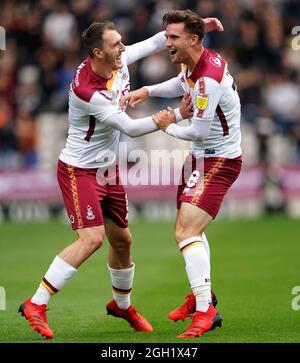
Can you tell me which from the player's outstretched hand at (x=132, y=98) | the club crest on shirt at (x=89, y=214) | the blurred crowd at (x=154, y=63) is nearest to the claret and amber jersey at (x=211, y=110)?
the player's outstretched hand at (x=132, y=98)

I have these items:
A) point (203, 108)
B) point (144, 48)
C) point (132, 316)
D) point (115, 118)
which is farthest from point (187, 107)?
point (132, 316)

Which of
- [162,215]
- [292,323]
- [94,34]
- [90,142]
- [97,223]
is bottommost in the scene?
[162,215]

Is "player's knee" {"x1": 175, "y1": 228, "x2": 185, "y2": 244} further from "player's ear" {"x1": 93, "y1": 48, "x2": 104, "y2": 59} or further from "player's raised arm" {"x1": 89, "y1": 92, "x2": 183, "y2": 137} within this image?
"player's ear" {"x1": 93, "y1": 48, "x2": 104, "y2": 59}

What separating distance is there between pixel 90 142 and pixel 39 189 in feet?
36.4

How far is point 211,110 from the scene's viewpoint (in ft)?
28.7

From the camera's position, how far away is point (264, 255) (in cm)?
1461

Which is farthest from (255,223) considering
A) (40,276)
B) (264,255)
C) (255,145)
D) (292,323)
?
(292,323)

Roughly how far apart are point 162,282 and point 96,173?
137 inches

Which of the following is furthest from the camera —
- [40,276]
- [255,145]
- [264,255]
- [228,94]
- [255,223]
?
[255,145]

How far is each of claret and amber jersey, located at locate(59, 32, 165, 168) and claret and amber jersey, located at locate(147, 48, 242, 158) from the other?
42cm

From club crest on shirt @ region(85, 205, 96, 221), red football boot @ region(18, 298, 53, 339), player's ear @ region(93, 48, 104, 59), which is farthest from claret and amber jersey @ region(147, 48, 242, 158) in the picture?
red football boot @ region(18, 298, 53, 339)

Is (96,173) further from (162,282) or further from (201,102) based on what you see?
(162,282)

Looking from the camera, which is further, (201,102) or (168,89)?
(168,89)
